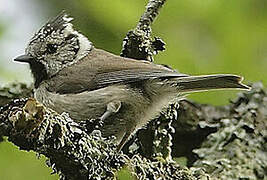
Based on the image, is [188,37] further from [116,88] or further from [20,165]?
[20,165]

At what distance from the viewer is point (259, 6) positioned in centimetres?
328

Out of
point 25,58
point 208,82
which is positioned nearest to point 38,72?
point 25,58

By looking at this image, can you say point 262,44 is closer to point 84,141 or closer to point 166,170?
point 166,170

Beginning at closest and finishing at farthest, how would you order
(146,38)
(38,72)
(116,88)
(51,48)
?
1. (146,38)
2. (116,88)
3. (38,72)
4. (51,48)

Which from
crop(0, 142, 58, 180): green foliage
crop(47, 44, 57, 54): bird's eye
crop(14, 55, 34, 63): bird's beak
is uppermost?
crop(47, 44, 57, 54): bird's eye

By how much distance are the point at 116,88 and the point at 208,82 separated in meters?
0.52

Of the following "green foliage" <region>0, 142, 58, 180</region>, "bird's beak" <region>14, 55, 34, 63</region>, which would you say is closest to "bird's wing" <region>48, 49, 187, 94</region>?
"bird's beak" <region>14, 55, 34, 63</region>

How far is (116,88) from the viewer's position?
314 centimetres

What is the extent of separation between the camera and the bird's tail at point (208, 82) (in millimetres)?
2850

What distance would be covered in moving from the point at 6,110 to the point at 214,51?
1.68 meters

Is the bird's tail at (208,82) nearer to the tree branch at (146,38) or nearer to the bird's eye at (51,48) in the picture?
the tree branch at (146,38)

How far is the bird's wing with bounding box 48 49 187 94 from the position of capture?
10.0 feet

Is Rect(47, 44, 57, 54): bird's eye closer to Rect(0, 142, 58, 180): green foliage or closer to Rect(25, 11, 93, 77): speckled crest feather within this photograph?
Rect(25, 11, 93, 77): speckled crest feather

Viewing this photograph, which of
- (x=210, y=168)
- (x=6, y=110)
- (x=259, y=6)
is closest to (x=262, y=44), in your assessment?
(x=259, y=6)
